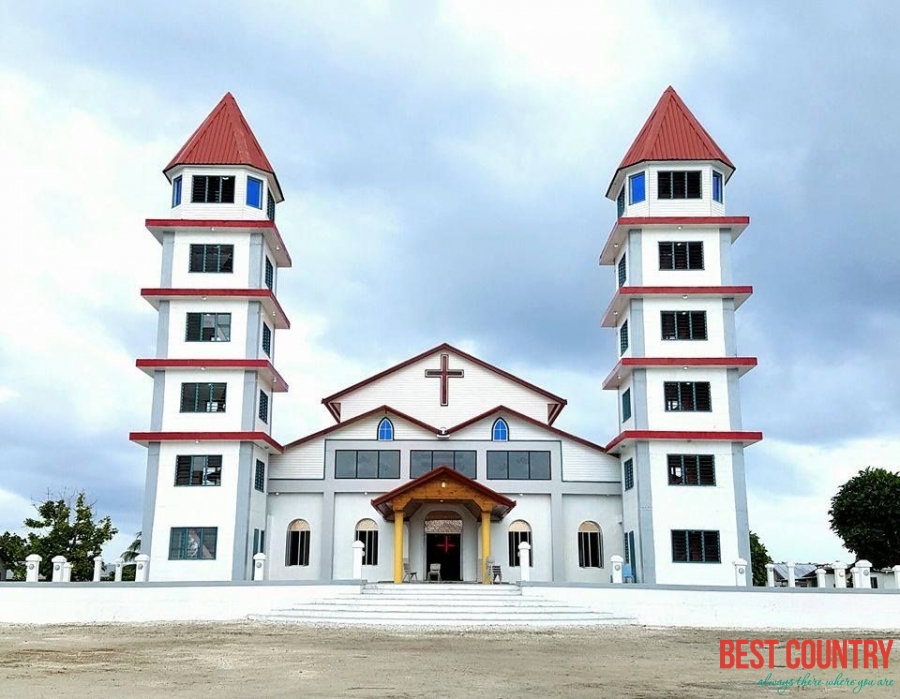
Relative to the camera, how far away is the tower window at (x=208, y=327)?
3072cm

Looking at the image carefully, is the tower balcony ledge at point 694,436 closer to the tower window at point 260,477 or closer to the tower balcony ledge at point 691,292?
the tower balcony ledge at point 691,292

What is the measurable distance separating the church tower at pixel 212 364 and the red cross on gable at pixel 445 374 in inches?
247

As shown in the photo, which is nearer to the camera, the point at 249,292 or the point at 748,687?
the point at 748,687

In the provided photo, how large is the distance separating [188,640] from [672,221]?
62.7ft

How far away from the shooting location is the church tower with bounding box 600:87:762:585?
94.4 ft

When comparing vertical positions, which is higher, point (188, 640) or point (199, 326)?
point (199, 326)

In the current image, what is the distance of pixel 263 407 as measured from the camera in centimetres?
3189

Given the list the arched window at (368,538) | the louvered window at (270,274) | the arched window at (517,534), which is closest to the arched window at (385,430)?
the arched window at (368,538)

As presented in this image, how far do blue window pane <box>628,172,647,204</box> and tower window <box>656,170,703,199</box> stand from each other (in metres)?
0.52

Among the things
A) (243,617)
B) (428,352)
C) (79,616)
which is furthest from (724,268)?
(79,616)

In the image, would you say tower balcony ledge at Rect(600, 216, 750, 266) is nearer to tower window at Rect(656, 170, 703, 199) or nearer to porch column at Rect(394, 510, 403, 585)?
tower window at Rect(656, 170, 703, 199)

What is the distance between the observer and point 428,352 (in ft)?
118

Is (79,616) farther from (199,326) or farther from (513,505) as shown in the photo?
(513,505)

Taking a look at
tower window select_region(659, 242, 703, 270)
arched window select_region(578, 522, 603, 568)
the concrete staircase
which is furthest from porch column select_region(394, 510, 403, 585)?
tower window select_region(659, 242, 703, 270)
